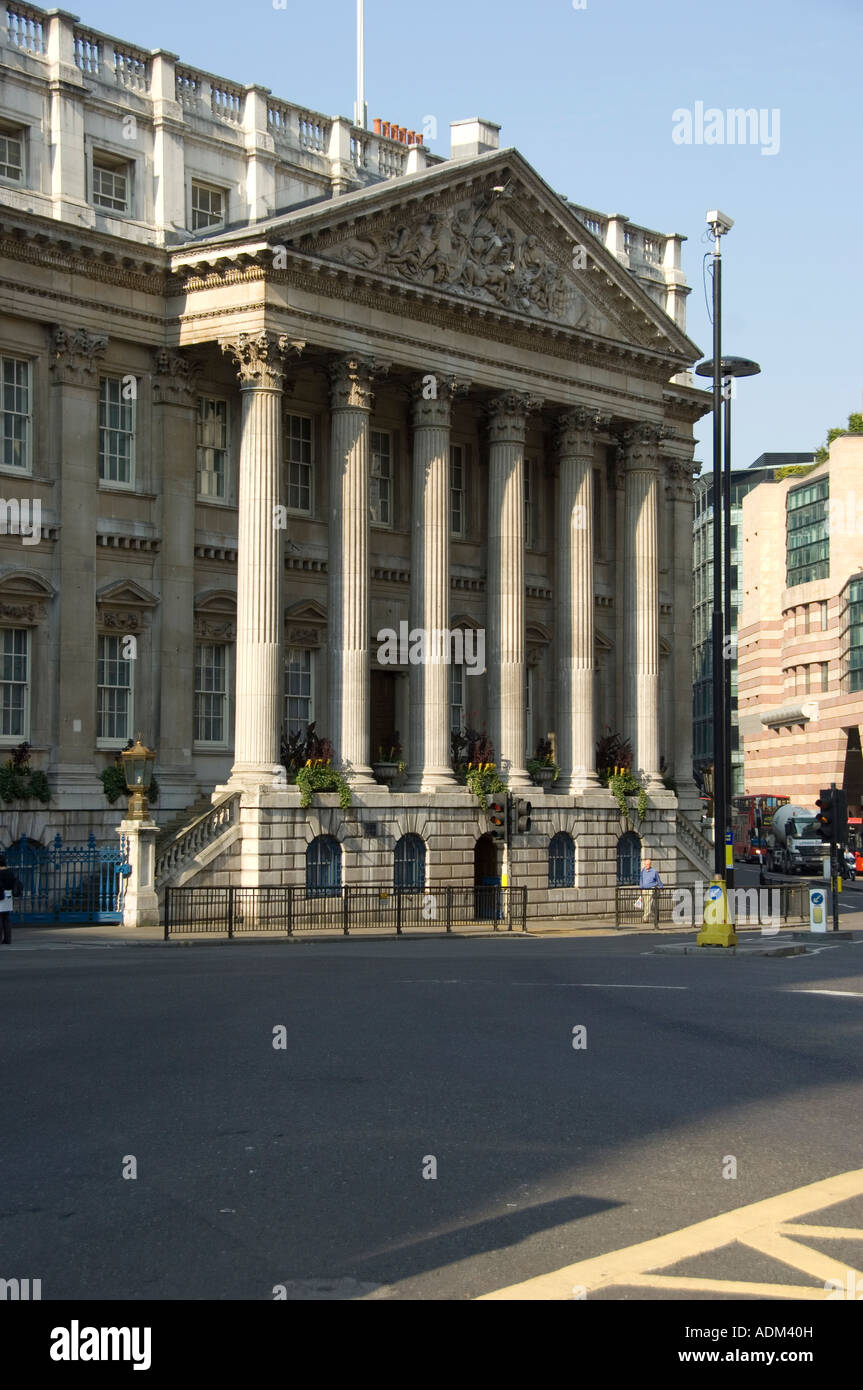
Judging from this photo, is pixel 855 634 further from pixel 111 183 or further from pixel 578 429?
pixel 111 183

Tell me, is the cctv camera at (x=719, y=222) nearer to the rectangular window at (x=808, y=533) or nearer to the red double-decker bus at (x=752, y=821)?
the red double-decker bus at (x=752, y=821)

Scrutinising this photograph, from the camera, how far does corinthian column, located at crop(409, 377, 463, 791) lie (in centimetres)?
4650

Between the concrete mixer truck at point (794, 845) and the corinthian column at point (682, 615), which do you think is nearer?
the corinthian column at point (682, 615)

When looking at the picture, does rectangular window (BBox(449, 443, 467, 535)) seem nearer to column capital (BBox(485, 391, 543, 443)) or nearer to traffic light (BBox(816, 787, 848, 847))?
column capital (BBox(485, 391, 543, 443))

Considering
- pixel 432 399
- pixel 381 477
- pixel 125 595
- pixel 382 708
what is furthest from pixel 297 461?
pixel 382 708

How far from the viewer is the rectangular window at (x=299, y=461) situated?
1841 inches

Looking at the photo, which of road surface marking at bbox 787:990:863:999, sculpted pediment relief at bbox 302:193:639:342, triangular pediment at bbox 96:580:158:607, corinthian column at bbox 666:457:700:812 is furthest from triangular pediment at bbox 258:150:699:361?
road surface marking at bbox 787:990:863:999

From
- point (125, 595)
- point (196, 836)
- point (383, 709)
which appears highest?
point (125, 595)

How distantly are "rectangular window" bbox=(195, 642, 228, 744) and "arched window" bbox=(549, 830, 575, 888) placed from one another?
405 inches

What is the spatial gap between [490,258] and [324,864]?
54.8ft

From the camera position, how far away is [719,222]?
113ft

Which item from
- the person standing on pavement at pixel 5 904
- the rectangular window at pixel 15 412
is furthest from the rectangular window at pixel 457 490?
the person standing on pavement at pixel 5 904

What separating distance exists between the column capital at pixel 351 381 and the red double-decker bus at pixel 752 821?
211 ft
